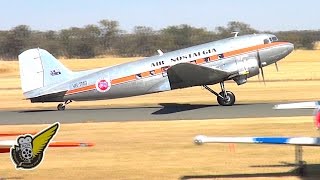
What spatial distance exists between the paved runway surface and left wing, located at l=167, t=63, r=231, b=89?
3.57ft

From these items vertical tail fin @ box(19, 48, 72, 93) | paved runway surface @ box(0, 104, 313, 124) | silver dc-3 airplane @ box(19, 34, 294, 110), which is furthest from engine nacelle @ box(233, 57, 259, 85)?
vertical tail fin @ box(19, 48, 72, 93)

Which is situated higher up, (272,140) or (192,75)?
(272,140)

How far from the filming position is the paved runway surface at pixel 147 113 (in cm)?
2106

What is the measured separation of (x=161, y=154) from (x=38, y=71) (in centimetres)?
1441

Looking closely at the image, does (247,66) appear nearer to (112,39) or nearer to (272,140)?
(272,140)

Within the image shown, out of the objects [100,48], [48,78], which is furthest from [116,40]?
[48,78]

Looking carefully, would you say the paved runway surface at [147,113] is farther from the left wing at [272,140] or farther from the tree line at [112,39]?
the tree line at [112,39]

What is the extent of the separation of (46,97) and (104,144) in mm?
11539

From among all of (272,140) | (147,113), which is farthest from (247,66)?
(272,140)

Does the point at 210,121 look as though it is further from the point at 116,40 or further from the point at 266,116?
the point at 116,40

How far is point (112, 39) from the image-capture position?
143500mm

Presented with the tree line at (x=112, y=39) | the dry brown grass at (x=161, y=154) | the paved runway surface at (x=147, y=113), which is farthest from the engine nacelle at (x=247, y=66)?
the tree line at (x=112, y=39)

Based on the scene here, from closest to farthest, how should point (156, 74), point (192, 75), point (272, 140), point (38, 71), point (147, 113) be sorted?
point (272, 140) → point (147, 113) → point (192, 75) → point (156, 74) → point (38, 71)

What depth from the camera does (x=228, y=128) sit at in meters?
17.5
